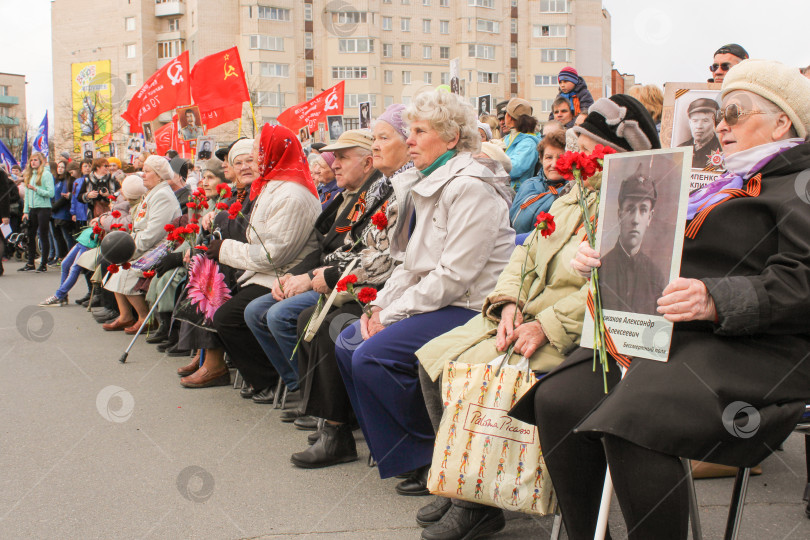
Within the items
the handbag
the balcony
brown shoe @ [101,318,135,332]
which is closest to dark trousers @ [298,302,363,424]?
the handbag

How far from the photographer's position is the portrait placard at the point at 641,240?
87.7 inches

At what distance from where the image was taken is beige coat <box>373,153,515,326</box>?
375 cm

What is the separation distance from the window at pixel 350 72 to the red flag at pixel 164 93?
47202mm

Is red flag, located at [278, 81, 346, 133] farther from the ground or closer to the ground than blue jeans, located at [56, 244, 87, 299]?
farther from the ground

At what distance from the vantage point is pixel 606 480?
2484 mm

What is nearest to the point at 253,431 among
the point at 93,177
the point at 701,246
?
the point at 701,246

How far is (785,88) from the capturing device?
2504 millimetres

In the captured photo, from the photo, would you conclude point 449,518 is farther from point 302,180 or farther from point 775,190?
point 302,180

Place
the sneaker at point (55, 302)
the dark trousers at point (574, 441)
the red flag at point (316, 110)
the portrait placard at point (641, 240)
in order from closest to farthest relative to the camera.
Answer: the portrait placard at point (641, 240) < the dark trousers at point (574, 441) < the sneaker at point (55, 302) < the red flag at point (316, 110)

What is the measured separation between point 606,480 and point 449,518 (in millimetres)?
984

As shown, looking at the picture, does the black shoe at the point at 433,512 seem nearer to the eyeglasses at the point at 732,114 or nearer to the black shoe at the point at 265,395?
the eyeglasses at the point at 732,114

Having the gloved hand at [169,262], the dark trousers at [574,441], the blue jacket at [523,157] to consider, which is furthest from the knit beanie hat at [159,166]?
the dark trousers at [574,441]

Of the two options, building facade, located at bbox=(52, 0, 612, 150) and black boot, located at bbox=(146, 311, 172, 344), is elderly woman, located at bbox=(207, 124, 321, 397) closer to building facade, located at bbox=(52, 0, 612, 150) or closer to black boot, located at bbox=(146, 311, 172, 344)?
black boot, located at bbox=(146, 311, 172, 344)

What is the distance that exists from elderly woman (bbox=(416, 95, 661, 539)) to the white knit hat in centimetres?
78
